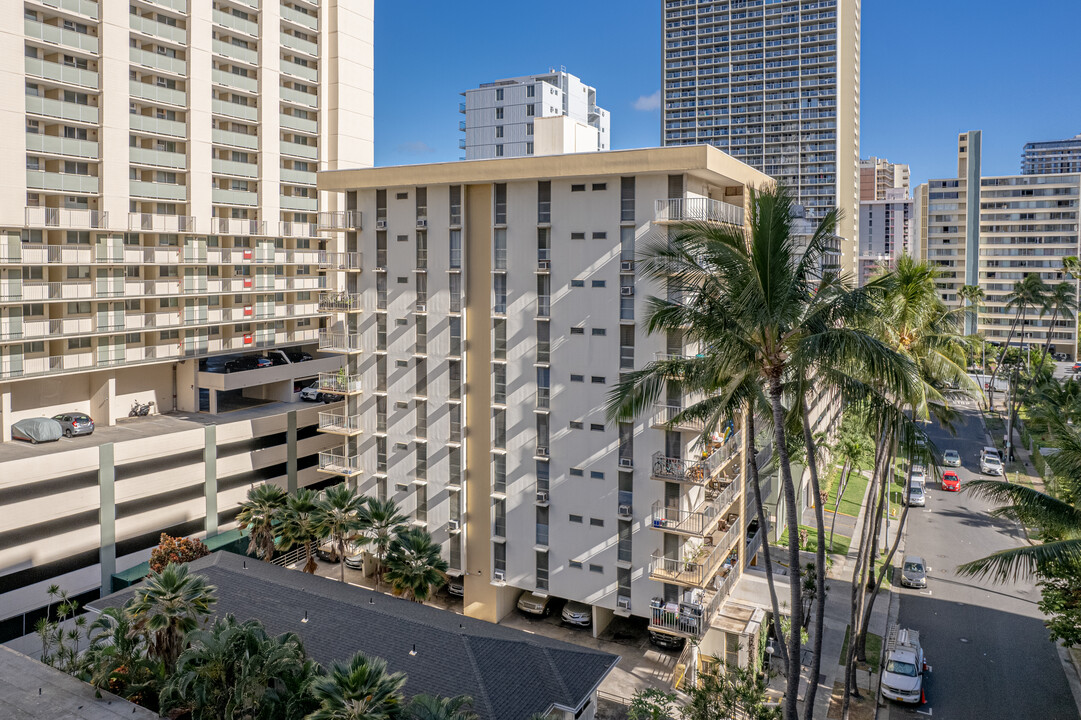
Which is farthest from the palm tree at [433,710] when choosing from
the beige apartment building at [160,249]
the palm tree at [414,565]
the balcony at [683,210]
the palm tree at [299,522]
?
the beige apartment building at [160,249]

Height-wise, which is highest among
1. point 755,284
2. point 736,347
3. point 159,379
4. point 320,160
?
point 320,160

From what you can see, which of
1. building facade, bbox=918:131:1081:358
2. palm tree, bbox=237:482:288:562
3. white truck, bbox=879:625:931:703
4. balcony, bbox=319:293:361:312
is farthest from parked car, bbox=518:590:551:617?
building facade, bbox=918:131:1081:358

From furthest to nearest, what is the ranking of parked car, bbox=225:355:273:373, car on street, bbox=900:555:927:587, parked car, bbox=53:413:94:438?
parked car, bbox=225:355:273:373 → parked car, bbox=53:413:94:438 → car on street, bbox=900:555:927:587

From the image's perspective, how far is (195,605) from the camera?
2566 cm

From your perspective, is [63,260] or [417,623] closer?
[417,623]

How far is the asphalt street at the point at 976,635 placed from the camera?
2919cm

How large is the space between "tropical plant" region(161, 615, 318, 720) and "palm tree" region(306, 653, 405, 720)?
10.7 ft

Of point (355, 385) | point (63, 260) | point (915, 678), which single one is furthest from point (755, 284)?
point (63, 260)

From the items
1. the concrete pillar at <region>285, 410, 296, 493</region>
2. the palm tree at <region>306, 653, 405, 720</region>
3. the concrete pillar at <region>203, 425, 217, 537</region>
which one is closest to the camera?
the palm tree at <region>306, 653, 405, 720</region>

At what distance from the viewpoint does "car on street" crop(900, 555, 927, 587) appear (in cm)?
4029

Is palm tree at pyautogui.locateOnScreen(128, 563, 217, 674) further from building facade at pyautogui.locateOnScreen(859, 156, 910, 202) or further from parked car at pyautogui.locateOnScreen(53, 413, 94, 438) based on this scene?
building facade at pyautogui.locateOnScreen(859, 156, 910, 202)

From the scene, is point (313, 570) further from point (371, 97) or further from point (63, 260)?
point (371, 97)

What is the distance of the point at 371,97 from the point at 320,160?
6.78 metres

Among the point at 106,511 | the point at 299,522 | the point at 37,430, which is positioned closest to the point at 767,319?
the point at 299,522
